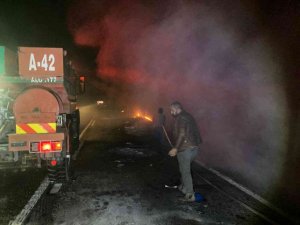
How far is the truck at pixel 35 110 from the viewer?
589cm

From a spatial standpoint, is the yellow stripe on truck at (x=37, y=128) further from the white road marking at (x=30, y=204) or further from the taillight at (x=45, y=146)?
the white road marking at (x=30, y=204)

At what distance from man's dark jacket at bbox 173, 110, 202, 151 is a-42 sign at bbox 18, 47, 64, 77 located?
3086 millimetres

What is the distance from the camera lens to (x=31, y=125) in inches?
234

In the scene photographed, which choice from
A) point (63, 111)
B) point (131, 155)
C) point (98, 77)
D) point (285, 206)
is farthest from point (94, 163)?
point (98, 77)

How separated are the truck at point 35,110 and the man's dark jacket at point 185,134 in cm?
245

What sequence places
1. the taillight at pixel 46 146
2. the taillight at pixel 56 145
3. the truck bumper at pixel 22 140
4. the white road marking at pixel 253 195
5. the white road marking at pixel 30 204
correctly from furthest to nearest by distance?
the taillight at pixel 56 145 < the taillight at pixel 46 146 < the truck bumper at pixel 22 140 < the white road marking at pixel 253 195 < the white road marking at pixel 30 204

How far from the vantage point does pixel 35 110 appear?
5965 mm

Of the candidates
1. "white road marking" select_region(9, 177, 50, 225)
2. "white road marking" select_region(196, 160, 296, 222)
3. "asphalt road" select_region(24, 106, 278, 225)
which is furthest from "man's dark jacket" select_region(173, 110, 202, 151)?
"white road marking" select_region(9, 177, 50, 225)

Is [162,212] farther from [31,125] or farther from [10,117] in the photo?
[10,117]

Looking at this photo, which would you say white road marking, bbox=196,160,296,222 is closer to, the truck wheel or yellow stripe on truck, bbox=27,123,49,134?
the truck wheel

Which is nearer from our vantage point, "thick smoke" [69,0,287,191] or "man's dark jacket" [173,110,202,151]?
"man's dark jacket" [173,110,202,151]

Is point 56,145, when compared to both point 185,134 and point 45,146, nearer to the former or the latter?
point 45,146

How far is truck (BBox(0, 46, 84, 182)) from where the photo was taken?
5891mm

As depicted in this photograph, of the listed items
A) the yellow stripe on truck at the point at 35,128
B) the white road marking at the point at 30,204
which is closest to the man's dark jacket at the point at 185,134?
the yellow stripe on truck at the point at 35,128
